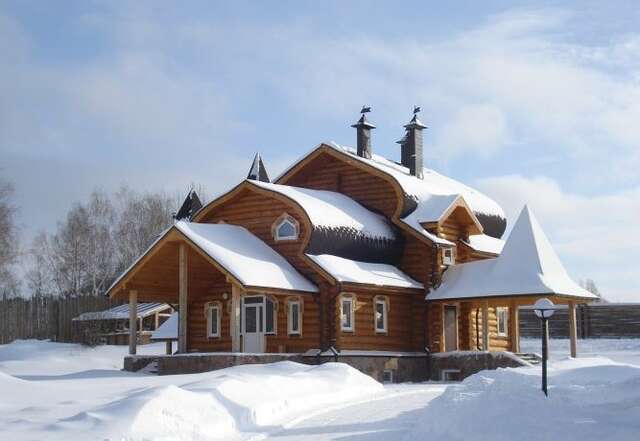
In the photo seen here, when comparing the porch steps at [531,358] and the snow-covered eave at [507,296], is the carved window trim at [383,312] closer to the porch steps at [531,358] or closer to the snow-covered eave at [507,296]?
the snow-covered eave at [507,296]

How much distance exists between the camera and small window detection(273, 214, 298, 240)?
97.5 feet

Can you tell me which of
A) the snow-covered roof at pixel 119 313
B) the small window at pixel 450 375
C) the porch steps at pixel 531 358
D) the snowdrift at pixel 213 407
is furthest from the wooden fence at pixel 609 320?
the snow-covered roof at pixel 119 313

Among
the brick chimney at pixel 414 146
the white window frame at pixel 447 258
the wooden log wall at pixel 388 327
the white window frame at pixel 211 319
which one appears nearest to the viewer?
the wooden log wall at pixel 388 327

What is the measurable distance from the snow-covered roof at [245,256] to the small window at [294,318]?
1.09 meters

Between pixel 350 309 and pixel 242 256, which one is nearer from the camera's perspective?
pixel 242 256

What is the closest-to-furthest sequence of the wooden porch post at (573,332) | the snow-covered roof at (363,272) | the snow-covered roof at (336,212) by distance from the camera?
the snow-covered roof at (363,272)
the snow-covered roof at (336,212)
the wooden porch post at (573,332)

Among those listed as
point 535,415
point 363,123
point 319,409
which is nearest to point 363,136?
point 363,123

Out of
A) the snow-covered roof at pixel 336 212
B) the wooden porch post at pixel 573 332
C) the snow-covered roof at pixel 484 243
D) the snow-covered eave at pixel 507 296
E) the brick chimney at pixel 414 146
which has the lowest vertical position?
the wooden porch post at pixel 573 332

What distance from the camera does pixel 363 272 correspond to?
97.2 ft

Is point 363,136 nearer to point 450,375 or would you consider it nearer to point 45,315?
point 450,375

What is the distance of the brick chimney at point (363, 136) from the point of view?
3681 centimetres

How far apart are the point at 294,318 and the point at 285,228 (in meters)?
2.94

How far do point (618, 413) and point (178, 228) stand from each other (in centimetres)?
1768

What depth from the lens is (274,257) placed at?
1150 inches
